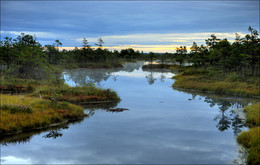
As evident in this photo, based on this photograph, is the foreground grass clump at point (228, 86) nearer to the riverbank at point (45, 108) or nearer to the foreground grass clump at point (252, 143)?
the riverbank at point (45, 108)

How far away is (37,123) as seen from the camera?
76.1 feet

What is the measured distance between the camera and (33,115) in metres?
23.9

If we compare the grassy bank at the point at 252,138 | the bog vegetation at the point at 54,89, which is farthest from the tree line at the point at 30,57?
the grassy bank at the point at 252,138

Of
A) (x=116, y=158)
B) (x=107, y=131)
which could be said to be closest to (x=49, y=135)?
(x=107, y=131)

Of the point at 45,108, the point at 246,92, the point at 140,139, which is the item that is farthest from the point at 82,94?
the point at 246,92

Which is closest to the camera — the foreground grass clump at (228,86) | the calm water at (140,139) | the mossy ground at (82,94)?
the calm water at (140,139)

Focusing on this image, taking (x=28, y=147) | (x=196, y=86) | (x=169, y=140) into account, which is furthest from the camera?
(x=196, y=86)

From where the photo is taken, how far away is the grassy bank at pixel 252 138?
52.5 ft

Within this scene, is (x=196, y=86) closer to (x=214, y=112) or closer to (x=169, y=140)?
(x=214, y=112)

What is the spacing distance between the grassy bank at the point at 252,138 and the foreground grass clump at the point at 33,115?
58.2ft

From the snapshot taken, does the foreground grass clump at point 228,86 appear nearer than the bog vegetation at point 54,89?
No

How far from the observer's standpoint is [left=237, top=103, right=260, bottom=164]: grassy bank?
52.5 ft

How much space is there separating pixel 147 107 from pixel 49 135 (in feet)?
63.5

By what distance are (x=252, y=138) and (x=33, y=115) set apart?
20.0 m
